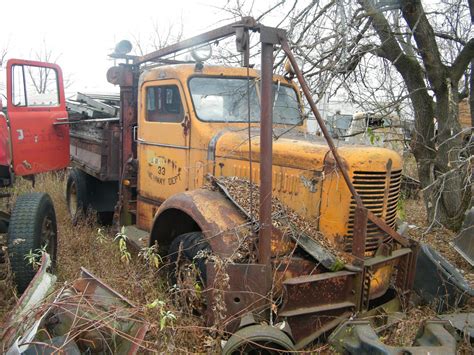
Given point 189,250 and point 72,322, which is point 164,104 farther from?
point 72,322

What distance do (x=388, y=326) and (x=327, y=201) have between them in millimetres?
947

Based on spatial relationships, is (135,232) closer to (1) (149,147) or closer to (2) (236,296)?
(1) (149,147)

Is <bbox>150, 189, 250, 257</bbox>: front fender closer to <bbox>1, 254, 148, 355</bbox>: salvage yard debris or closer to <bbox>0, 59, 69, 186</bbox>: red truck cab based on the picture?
<bbox>1, 254, 148, 355</bbox>: salvage yard debris

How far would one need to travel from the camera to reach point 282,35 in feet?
9.87

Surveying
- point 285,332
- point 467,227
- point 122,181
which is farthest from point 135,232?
point 467,227

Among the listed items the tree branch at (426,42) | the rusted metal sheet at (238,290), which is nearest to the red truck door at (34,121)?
the rusted metal sheet at (238,290)

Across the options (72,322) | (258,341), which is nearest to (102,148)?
(72,322)

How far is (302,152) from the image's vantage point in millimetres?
3582

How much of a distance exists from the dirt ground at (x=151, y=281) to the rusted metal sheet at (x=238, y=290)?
0.60 feet

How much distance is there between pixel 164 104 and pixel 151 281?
1.92m

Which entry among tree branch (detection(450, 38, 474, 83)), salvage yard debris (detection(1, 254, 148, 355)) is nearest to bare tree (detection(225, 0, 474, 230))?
tree branch (detection(450, 38, 474, 83))

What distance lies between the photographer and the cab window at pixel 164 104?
15.4ft

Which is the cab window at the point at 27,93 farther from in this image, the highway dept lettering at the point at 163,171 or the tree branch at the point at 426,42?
the tree branch at the point at 426,42

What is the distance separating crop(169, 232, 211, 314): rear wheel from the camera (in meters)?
3.38
